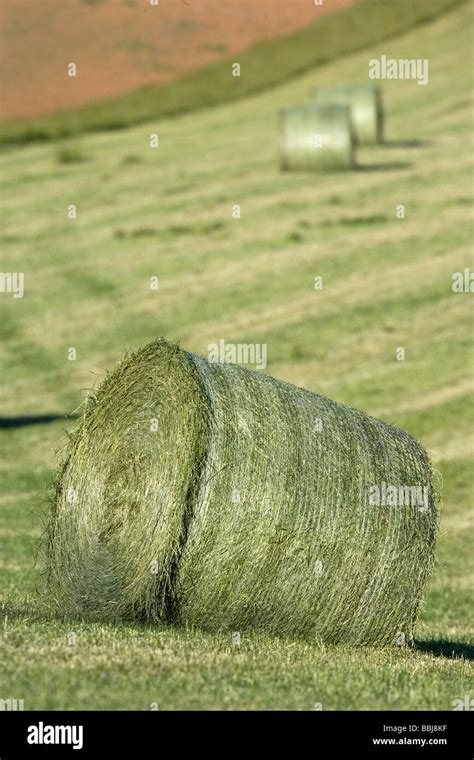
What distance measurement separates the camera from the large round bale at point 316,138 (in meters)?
37.1

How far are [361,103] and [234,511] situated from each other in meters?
33.5

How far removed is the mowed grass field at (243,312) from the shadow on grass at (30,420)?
23 cm

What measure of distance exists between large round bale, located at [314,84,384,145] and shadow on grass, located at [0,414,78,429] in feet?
63.1

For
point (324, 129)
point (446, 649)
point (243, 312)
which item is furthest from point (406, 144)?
point (446, 649)

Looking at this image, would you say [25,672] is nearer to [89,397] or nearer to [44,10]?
[89,397]

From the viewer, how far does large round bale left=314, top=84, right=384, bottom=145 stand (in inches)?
1645

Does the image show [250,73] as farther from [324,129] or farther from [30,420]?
[30,420]

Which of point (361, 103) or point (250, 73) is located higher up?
point (250, 73)

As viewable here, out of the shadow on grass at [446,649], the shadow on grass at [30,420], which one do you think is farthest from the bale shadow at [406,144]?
the shadow on grass at [446,649]

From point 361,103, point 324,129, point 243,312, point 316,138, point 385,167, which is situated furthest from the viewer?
point 361,103

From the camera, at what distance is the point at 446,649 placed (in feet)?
40.0
